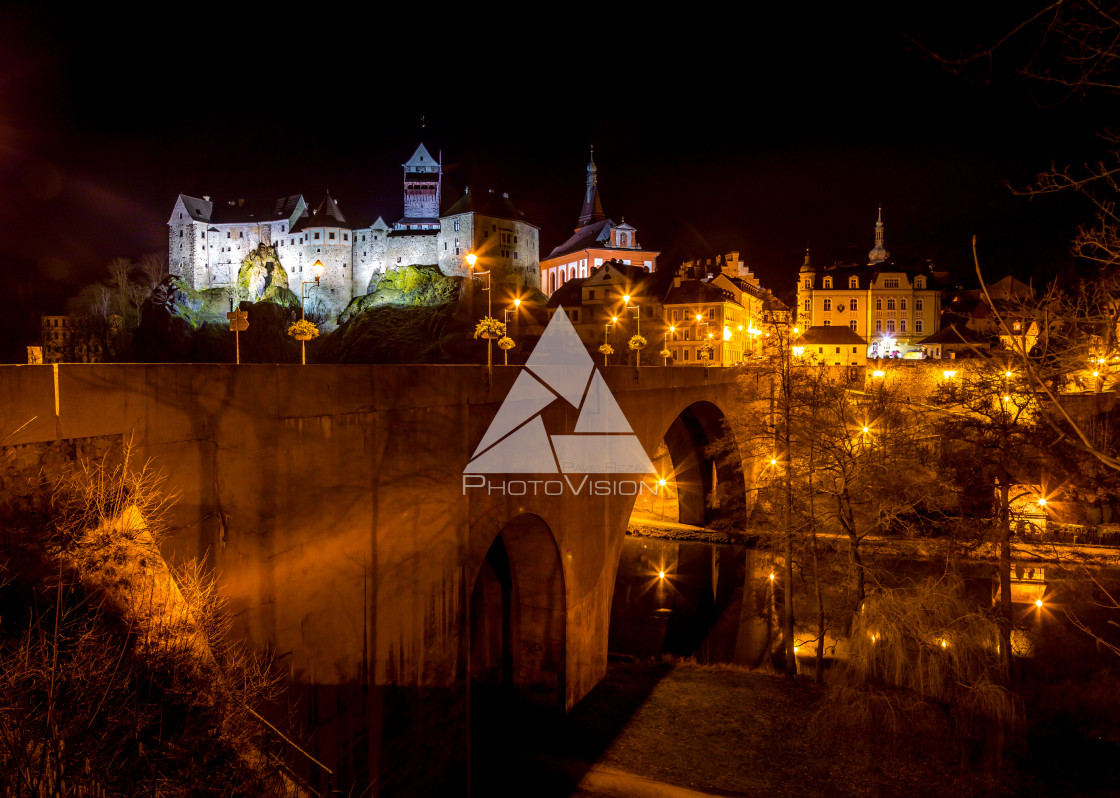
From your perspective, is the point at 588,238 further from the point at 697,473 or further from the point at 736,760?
the point at 736,760

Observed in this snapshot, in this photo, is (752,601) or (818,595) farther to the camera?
(752,601)

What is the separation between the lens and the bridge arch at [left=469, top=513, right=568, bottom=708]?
Result: 1522cm

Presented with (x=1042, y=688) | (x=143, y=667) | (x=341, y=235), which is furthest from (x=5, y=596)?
(x=341, y=235)

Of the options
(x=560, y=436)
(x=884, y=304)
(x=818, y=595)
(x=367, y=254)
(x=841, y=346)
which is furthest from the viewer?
(x=367, y=254)

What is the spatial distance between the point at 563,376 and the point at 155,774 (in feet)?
39.7

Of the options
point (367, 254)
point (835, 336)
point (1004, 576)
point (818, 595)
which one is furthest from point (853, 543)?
point (367, 254)

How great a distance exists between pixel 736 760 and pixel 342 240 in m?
80.2

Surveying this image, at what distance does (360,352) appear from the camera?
68.1 m

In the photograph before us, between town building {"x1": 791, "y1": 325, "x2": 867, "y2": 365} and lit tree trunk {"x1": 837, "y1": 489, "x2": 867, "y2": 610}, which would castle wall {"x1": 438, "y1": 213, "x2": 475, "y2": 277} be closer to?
town building {"x1": 791, "y1": 325, "x2": 867, "y2": 365}

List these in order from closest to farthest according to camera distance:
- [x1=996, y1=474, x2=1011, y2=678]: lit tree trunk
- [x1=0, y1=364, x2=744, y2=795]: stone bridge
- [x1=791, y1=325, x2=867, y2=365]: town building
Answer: [x1=0, y1=364, x2=744, y2=795]: stone bridge
[x1=996, y1=474, x2=1011, y2=678]: lit tree trunk
[x1=791, y1=325, x2=867, y2=365]: town building

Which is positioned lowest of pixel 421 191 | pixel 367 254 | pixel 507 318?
pixel 507 318

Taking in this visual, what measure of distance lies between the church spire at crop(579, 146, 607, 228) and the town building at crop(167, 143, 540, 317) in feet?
65.2

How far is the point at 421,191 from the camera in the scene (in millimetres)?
91750

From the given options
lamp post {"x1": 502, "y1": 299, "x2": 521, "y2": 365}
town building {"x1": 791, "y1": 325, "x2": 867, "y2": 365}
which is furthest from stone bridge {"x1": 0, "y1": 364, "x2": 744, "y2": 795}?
town building {"x1": 791, "y1": 325, "x2": 867, "y2": 365}
